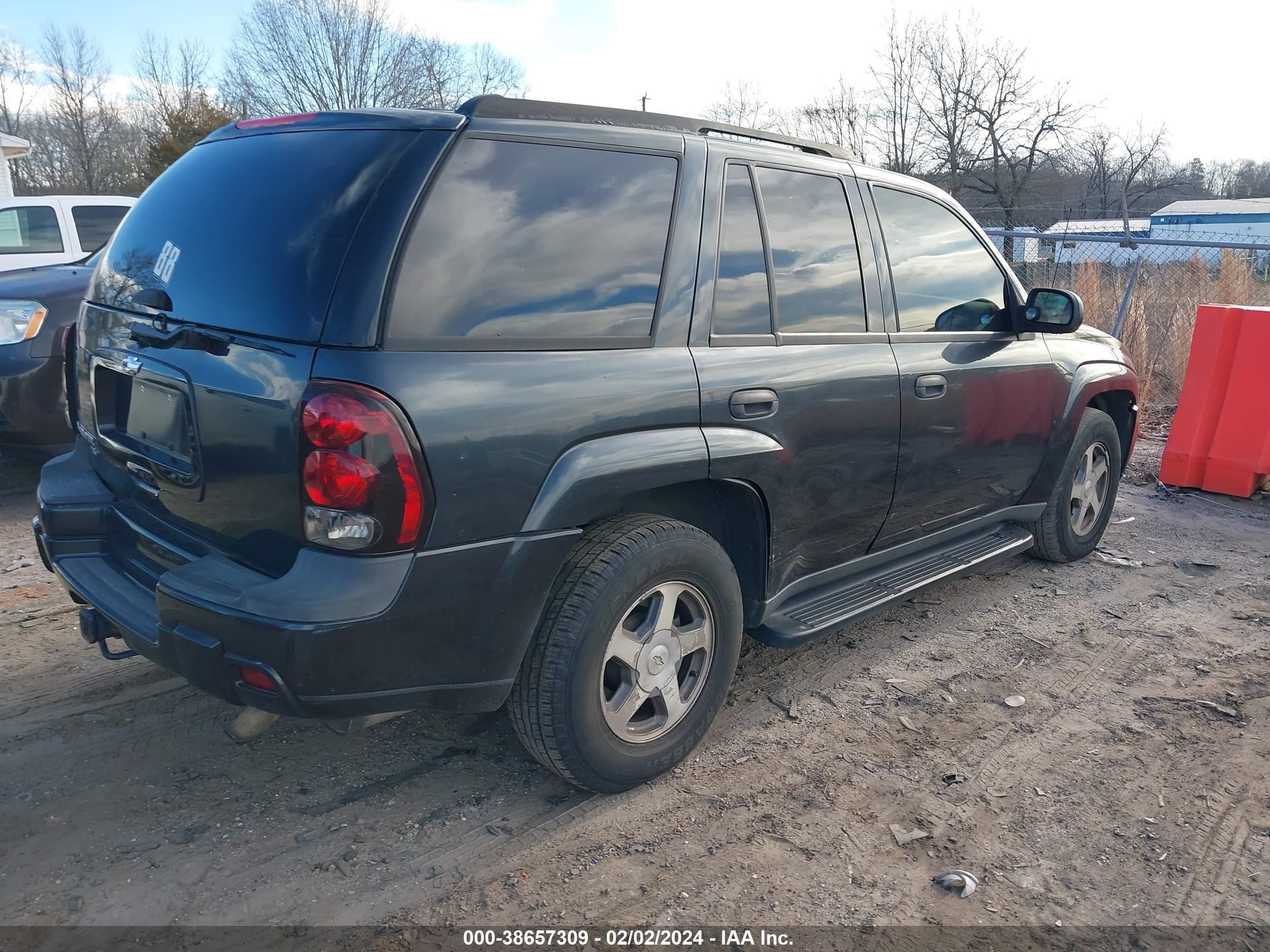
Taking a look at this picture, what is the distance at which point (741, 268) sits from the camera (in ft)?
10.3

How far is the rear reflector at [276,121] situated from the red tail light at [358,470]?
3.27 feet

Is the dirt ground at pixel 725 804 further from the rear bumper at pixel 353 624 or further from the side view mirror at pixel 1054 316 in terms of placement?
the side view mirror at pixel 1054 316

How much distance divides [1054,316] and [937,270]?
0.68 m

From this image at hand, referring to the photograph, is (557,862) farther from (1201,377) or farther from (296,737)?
(1201,377)

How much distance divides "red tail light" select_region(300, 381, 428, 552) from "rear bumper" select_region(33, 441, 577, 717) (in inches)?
2.8

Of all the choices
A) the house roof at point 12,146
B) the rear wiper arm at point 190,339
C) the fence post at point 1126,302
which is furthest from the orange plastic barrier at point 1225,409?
the house roof at point 12,146

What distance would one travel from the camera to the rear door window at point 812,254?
328cm

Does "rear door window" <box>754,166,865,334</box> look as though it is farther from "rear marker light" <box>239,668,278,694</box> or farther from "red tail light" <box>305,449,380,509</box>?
"rear marker light" <box>239,668,278,694</box>

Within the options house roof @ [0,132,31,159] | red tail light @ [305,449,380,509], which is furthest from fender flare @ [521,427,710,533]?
house roof @ [0,132,31,159]

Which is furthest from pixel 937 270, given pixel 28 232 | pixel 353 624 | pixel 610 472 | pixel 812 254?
pixel 28 232

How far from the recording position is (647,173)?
2.91 meters

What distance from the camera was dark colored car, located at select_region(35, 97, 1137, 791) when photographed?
2.31 meters

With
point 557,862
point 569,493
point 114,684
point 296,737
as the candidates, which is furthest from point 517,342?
point 114,684

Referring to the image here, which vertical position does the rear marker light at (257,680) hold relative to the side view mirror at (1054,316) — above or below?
below
